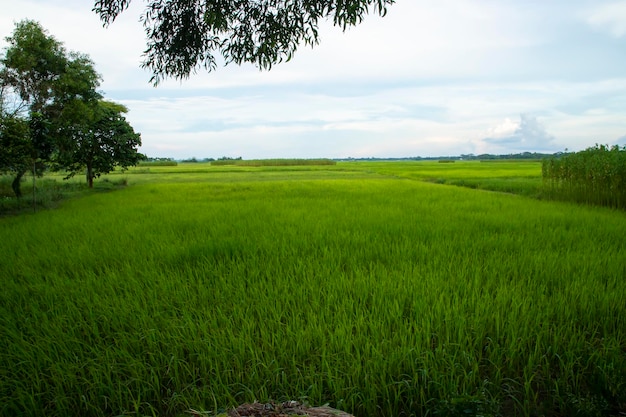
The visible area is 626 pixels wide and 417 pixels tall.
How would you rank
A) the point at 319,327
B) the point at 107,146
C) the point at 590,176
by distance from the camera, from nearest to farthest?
the point at 319,327
the point at 590,176
the point at 107,146

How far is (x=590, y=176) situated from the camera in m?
12.1

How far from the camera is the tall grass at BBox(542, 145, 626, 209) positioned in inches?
431

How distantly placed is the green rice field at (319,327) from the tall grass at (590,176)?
6415mm

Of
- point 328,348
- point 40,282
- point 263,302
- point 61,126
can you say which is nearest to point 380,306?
point 328,348

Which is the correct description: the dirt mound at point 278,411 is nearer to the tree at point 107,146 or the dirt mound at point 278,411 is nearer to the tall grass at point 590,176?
the tall grass at point 590,176

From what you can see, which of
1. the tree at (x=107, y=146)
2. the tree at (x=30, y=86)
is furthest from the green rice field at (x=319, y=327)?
the tree at (x=107, y=146)

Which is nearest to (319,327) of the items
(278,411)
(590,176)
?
(278,411)

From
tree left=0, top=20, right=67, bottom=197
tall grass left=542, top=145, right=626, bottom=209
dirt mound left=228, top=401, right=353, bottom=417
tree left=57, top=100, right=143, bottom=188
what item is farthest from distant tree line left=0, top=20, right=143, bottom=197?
tall grass left=542, top=145, right=626, bottom=209

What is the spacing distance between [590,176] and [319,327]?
513 inches

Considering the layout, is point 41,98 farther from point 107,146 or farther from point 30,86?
point 107,146

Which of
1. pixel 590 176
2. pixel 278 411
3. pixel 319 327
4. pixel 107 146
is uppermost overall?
pixel 107 146

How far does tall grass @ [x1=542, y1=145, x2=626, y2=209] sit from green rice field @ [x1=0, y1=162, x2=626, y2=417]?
21.0 ft

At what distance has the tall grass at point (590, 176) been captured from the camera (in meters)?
11.0

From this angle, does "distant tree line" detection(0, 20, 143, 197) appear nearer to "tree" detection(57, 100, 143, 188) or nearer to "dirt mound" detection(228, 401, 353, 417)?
"tree" detection(57, 100, 143, 188)
